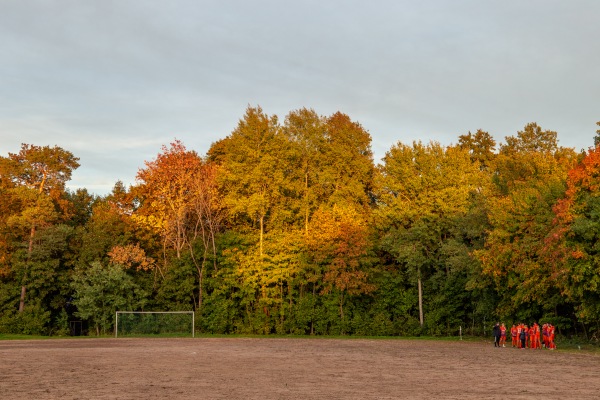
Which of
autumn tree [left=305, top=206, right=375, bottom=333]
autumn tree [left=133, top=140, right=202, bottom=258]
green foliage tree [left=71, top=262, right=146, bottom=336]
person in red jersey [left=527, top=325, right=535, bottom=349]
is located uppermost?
autumn tree [left=133, top=140, right=202, bottom=258]

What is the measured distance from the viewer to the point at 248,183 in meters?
57.8

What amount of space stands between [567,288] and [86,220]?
173ft

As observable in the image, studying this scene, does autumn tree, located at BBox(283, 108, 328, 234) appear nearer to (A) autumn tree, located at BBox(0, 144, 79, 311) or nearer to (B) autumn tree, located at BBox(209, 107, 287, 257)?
(B) autumn tree, located at BBox(209, 107, 287, 257)

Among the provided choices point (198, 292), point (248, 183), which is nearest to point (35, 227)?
point (198, 292)

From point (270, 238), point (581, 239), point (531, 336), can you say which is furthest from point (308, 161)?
point (581, 239)

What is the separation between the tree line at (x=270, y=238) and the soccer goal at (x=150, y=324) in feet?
8.84

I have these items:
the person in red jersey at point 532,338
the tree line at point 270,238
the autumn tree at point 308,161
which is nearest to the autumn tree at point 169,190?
the tree line at point 270,238

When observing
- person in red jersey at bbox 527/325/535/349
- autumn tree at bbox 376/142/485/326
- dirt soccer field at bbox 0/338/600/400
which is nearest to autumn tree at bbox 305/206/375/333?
autumn tree at bbox 376/142/485/326

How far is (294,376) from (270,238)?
38.2 metres

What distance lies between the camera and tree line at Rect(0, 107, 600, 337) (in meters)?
55.6

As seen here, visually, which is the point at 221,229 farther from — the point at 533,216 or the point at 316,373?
the point at 316,373

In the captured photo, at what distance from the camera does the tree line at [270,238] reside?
55594 mm

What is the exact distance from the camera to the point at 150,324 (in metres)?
53.7

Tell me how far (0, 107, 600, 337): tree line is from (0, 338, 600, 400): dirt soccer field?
24867mm
